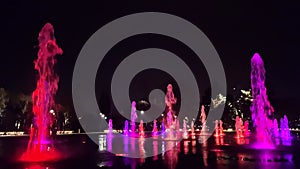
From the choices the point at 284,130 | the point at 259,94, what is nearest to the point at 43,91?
the point at 259,94

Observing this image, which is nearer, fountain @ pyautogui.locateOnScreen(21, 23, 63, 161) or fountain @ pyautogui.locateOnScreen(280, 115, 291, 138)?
fountain @ pyautogui.locateOnScreen(21, 23, 63, 161)

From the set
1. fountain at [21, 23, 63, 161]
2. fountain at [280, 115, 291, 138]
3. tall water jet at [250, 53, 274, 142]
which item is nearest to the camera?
fountain at [21, 23, 63, 161]

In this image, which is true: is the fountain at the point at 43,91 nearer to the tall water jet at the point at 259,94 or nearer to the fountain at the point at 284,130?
the tall water jet at the point at 259,94

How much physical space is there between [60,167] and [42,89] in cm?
607

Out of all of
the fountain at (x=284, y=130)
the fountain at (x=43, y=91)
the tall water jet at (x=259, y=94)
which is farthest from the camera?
the fountain at (x=284, y=130)

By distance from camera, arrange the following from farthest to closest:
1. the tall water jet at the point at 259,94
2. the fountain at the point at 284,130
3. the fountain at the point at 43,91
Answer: the fountain at the point at 284,130
the tall water jet at the point at 259,94
the fountain at the point at 43,91

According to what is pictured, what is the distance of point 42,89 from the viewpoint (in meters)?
16.9

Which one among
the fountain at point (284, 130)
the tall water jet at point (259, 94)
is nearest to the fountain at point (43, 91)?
the tall water jet at point (259, 94)

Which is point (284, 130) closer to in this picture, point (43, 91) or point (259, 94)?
point (259, 94)

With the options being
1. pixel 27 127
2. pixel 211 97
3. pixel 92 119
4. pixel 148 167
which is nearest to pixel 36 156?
pixel 148 167

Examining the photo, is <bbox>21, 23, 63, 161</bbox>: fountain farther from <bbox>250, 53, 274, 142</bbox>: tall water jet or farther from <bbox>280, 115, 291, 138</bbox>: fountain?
<bbox>280, 115, 291, 138</bbox>: fountain

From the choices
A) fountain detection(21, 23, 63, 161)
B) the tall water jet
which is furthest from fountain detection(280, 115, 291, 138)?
fountain detection(21, 23, 63, 161)

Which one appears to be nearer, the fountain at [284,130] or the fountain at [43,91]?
the fountain at [43,91]

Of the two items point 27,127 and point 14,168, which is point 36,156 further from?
Result: point 27,127
